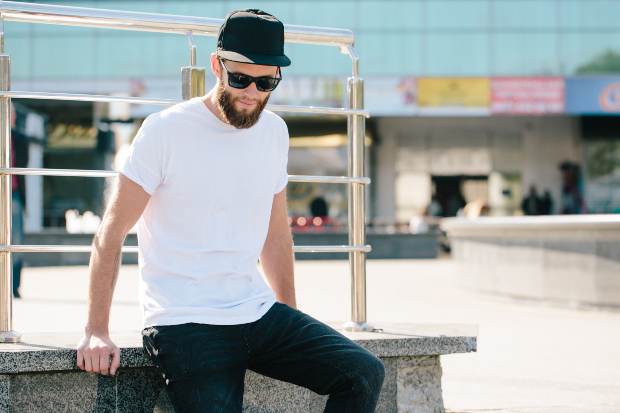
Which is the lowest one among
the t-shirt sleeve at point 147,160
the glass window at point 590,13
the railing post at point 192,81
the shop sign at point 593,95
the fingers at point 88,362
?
the fingers at point 88,362

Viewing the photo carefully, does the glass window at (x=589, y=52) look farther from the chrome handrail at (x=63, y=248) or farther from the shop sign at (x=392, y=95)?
the chrome handrail at (x=63, y=248)

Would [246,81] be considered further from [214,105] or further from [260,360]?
[260,360]

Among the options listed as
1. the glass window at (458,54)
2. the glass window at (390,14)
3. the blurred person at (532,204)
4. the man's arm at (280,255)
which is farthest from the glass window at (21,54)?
the man's arm at (280,255)

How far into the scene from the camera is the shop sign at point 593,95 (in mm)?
21812

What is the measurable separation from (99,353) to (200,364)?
1.14 feet

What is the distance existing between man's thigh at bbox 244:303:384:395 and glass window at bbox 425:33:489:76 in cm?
2106

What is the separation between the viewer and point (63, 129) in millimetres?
25000

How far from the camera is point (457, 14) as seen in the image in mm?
22906

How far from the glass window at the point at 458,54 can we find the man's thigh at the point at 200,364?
21235mm

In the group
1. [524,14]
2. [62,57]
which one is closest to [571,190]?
[524,14]

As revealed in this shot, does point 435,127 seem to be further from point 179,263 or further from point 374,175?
point 179,263

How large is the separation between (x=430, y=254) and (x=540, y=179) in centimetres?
1168

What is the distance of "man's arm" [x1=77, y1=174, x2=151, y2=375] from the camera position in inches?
86.6

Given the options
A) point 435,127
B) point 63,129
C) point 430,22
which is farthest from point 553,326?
point 63,129
